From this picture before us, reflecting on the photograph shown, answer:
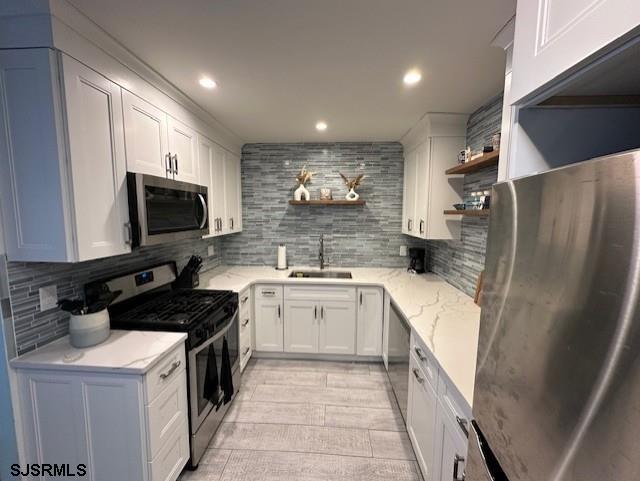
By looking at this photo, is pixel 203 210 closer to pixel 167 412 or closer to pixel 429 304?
A: pixel 167 412

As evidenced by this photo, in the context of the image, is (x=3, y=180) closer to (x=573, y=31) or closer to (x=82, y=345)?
(x=82, y=345)

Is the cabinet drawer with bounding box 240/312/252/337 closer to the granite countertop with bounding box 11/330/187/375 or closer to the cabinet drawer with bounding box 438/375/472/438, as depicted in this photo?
the granite countertop with bounding box 11/330/187/375

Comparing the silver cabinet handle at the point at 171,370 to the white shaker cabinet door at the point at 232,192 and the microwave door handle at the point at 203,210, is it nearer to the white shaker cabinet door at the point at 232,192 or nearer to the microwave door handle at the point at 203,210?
the microwave door handle at the point at 203,210

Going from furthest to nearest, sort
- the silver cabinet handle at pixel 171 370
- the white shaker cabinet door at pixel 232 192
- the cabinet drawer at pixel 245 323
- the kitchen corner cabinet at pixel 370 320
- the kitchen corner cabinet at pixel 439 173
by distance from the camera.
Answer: the white shaker cabinet door at pixel 232 192 → the kitchen corner cabinet at pixel 370 320 → the cabinet drawer at pixel 245 323 → the kitchen corner cabinet at pixel 439 173 → the silver cabinet handle at pixel 171 370

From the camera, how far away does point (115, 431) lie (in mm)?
1258

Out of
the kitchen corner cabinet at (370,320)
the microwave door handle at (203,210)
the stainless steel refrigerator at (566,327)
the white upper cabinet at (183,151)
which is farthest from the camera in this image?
the kitchen corner cabinet at (370,320)

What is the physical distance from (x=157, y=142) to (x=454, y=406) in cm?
222

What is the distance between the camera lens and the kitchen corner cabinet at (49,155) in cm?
115

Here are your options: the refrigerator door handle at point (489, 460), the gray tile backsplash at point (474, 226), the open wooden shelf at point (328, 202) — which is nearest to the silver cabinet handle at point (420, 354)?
the refrigerator door handle at point (489, 460)

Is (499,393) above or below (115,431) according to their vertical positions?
above

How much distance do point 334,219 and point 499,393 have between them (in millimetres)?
2749

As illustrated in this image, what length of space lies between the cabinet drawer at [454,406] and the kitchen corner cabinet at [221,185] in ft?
7.00

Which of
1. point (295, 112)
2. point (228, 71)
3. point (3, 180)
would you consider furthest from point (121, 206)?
point (295, 112)

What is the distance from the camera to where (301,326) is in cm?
283
